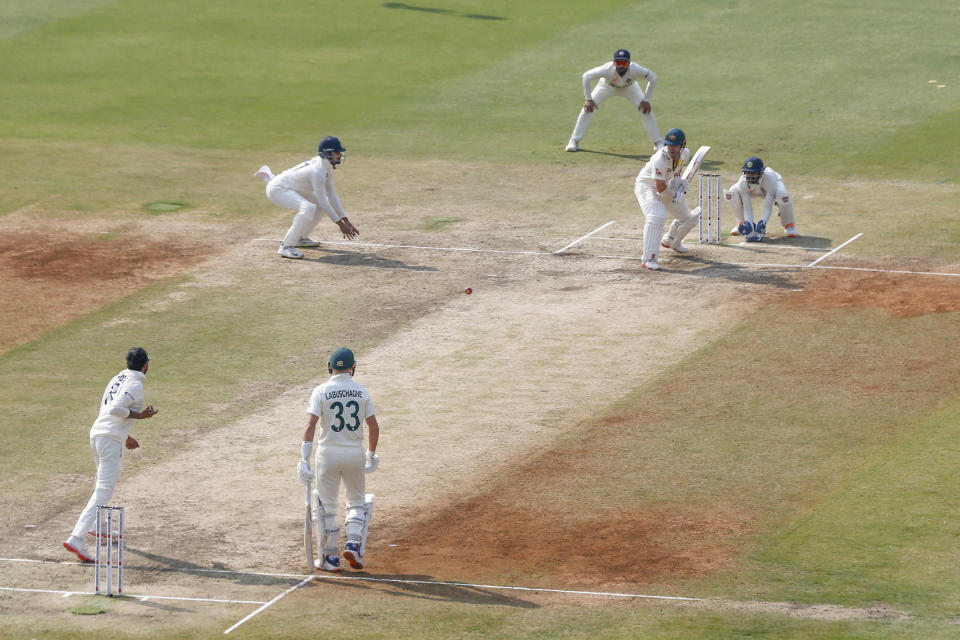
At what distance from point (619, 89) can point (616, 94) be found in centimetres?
19

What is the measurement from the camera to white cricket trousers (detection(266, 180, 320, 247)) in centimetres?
2759

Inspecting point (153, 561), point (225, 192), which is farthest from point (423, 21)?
point (153, 561)

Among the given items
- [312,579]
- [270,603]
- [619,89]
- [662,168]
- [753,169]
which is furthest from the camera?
[619,89]

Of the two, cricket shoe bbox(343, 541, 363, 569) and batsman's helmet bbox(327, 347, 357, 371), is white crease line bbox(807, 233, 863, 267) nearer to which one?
batsman's helmet bbox(327, 347, 357, 371)

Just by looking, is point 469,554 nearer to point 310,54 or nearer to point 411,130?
point 411,130

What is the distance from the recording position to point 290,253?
27.9 metres

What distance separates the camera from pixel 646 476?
17.7 meters

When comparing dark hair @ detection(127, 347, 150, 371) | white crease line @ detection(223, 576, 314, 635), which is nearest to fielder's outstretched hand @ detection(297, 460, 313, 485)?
white crease line @ detection(223, 576, 314, 635)

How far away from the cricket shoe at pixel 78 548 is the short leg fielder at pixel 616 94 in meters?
21.1

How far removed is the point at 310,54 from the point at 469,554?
99.3 feet

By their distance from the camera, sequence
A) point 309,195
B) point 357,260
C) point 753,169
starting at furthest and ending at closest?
point 309,195 < point 357,260 < point 753,169

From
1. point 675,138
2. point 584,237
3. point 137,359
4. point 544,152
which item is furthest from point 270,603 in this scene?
point 544,152

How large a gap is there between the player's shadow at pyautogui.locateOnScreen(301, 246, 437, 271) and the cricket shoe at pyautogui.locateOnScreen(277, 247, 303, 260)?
0.12 metres

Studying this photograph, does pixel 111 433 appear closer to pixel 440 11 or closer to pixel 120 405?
pixel 120 405
